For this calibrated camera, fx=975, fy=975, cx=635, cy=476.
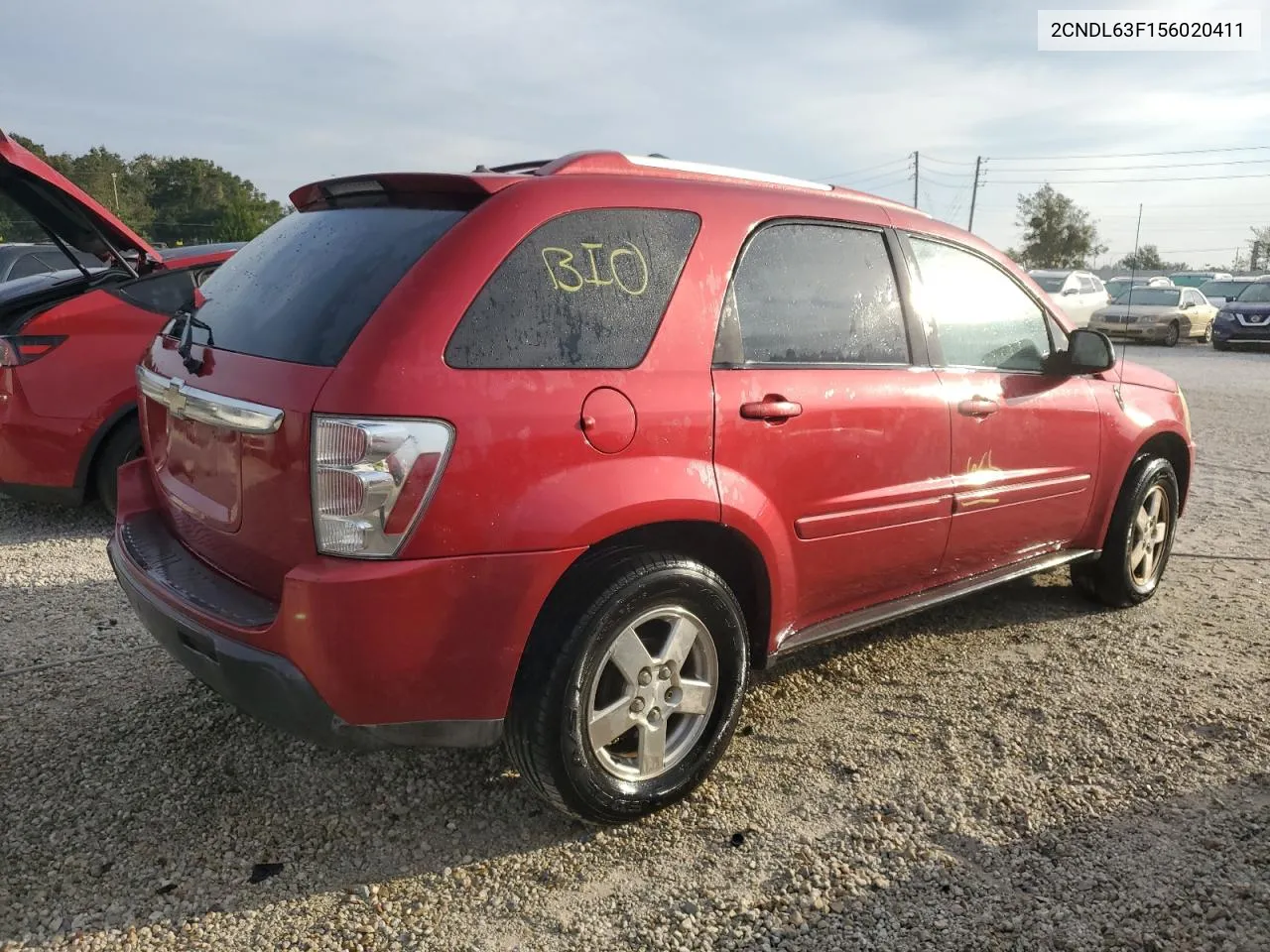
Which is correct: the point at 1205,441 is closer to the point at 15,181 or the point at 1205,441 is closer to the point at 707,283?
the point at 707,283

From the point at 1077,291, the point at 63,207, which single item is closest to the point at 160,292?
the point at 63,207

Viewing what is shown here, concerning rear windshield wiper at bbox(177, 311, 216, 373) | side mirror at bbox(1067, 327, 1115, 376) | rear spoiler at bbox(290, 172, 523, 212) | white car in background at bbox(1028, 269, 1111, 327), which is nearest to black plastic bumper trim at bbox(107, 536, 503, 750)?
rear windshield wiper at bbox(177, 311, 216, 373)

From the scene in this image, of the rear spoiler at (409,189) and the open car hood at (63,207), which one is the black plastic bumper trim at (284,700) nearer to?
the rear spoiler at (409,189)

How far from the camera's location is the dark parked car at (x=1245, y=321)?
71.9 ft

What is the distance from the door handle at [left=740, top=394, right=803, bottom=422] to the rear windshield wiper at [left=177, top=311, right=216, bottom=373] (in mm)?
1493

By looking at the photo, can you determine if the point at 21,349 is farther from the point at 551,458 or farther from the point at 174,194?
the point at 174,194

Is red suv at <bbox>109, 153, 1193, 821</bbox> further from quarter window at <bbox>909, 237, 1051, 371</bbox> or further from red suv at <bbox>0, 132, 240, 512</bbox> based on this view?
red suv at <bbox>0, 132, 240, 512</bbox>

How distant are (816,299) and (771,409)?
50 cm

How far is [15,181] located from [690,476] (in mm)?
4261

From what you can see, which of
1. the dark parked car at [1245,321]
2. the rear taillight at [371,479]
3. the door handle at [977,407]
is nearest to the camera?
the rear taillight at [371,479]

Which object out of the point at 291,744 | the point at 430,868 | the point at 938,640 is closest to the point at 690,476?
the point at 430,868

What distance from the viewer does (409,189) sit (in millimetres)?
2623

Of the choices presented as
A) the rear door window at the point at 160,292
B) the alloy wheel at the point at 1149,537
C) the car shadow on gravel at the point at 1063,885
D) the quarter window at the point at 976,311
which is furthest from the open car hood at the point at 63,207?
the alloy wheel at the point at 1149,537

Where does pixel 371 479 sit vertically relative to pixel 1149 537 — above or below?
above
